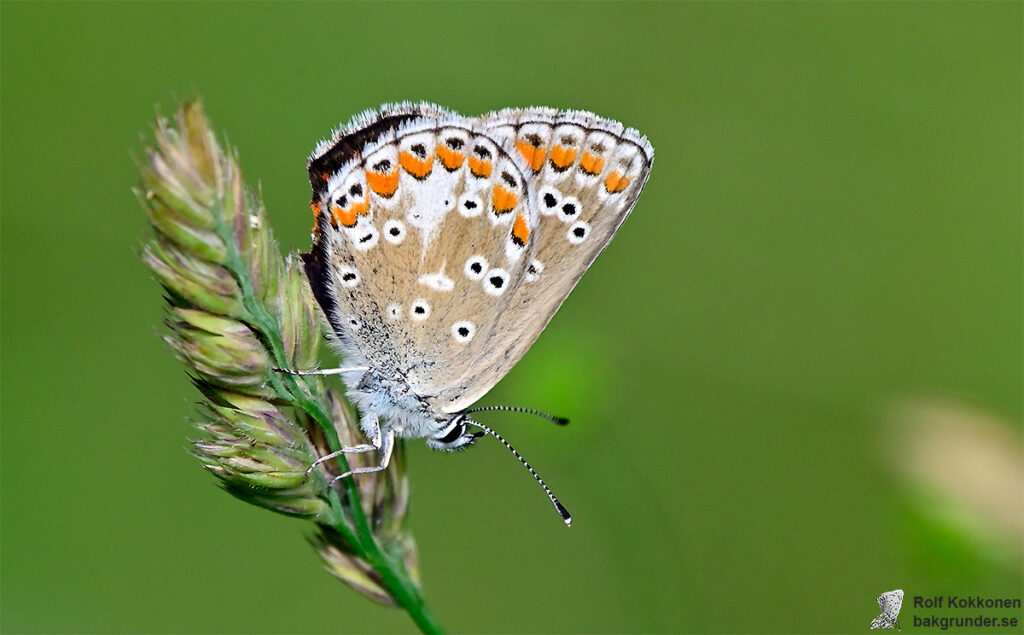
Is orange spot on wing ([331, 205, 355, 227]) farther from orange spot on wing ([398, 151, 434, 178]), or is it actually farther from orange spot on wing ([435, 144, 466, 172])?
orange spot on wing ([435, 144, 466, 172])

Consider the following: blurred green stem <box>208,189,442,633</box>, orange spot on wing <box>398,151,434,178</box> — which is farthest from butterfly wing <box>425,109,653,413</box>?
blurred green stem <box>208,189,442,633</box>

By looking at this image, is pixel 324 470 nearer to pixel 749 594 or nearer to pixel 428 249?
pixel 428 249

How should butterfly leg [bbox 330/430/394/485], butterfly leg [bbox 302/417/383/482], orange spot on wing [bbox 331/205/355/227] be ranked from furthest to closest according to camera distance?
1. orange spot on wing [bbox 331/205/355/227]
2. butterfly leg [bbox 330/430/394/485]
3. butterfly leg [bbox 302/417/383/482]

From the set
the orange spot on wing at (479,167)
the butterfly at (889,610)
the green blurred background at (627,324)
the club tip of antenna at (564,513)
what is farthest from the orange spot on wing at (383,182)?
the butterfly at (889,610)

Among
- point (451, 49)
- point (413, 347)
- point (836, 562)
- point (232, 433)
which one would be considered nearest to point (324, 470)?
point (232, 433)

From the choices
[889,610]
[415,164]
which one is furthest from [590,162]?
[889,610]

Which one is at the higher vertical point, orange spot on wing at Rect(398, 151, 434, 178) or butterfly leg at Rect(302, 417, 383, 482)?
orange spot on wing at Rect(398, 151, 434, 178)
